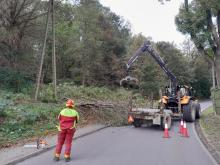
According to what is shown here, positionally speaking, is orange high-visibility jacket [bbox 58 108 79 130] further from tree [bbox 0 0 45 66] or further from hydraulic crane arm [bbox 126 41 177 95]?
tree [bbox 0 0 45 66]

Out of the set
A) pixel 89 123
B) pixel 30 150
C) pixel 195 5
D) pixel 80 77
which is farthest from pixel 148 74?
pixel 30 150

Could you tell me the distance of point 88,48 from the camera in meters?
41.5

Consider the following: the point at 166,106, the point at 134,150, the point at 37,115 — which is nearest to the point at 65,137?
the point at 134,150

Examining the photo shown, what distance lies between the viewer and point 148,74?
42125 mm

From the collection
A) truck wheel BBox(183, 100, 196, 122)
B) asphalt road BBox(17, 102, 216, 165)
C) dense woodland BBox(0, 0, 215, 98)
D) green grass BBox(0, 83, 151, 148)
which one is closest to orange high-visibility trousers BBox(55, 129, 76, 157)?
asphalt road BBox(17, 102, 216, 165)

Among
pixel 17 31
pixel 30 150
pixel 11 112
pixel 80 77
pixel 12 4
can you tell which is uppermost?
pixel 12 4

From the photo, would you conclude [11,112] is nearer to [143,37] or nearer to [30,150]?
[30,150]

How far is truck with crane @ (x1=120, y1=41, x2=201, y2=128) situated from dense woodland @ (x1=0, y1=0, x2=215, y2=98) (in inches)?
143

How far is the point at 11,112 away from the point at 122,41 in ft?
113

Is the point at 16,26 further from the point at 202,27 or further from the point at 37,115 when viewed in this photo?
the point at 202,27

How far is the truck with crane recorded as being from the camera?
18.5m

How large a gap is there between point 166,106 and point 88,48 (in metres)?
20.7

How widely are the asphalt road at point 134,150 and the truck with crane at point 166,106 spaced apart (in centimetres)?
140

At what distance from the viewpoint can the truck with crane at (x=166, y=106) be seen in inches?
730
